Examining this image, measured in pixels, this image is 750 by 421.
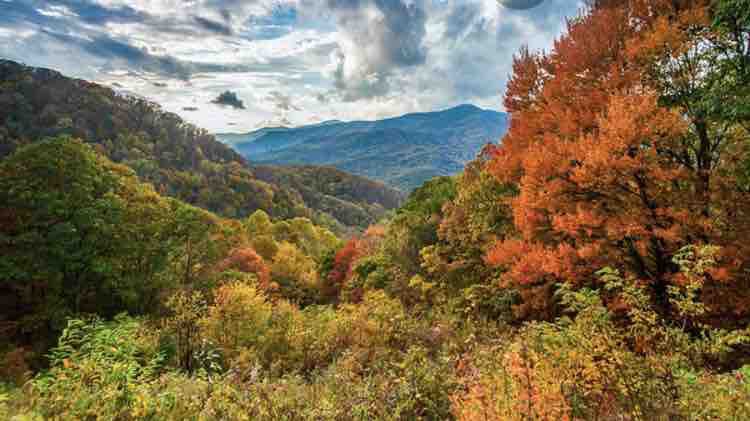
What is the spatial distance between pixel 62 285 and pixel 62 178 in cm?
602

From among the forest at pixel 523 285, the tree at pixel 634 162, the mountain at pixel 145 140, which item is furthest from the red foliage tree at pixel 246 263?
the mountain at pixel 145 140

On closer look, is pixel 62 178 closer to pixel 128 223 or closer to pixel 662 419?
pixel 128 223

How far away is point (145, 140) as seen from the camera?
14975 cm

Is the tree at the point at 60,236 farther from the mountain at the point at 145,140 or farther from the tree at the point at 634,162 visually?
the mountain at the point at 145,140

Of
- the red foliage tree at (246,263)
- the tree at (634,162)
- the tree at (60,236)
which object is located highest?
the tree at (634,162)

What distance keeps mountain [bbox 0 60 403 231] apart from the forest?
334 feet

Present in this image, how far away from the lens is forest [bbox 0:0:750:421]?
4977 mm

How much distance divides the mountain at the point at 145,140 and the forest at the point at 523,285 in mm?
101667

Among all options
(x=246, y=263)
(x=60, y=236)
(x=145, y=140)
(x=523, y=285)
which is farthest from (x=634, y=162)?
(x=145, y=140)

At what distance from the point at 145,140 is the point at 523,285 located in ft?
561

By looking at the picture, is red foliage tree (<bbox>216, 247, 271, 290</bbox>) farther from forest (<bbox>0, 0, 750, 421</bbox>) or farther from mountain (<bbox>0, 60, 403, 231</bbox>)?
mountain (<bbox>0, 60, 403, 231</bbox>)

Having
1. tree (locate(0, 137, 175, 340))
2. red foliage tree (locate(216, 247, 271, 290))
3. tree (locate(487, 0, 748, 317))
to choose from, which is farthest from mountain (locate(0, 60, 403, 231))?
tree (locate(487, 0, 748, 317))

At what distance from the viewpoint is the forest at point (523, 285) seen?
4.98 metres

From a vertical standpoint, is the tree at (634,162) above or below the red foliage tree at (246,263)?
above
